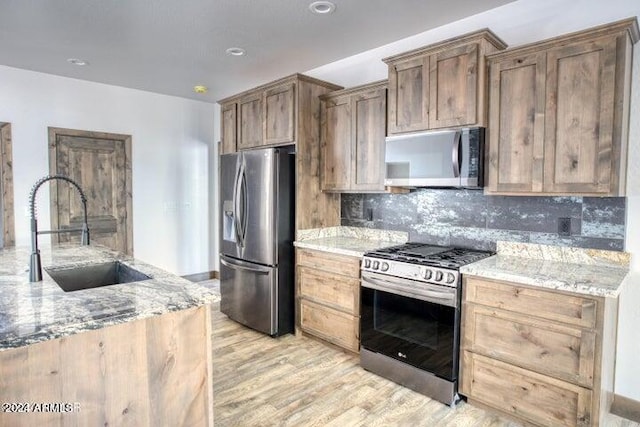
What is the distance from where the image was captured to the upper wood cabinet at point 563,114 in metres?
2.05

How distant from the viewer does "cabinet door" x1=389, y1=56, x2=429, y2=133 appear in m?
2.71

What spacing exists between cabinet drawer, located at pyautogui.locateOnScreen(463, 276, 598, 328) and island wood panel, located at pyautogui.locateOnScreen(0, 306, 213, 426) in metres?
1.59

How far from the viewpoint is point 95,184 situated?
4617 mm

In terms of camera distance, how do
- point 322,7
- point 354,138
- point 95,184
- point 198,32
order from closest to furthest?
point 322,7
point 198,32
point 354,138
point 95,184

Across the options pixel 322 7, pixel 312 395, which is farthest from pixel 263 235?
pixel 322 7

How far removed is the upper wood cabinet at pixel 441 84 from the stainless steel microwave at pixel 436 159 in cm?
8

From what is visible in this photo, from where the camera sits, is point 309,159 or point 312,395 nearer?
point 312,395

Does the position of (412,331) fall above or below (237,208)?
below

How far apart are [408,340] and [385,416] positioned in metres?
0.51

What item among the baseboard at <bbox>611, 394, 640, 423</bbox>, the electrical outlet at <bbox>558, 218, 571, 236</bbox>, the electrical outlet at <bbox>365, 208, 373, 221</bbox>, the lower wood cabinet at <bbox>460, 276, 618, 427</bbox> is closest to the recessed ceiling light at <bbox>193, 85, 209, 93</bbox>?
the electrical outlet at <bbox>365, 208, 373, 221</bbox>

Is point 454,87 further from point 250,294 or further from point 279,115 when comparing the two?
point 250,294

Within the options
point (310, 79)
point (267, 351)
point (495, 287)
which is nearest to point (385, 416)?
point (495, 287)

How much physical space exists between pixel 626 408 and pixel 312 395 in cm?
195

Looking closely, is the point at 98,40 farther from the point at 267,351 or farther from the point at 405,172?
the point at 267,351
